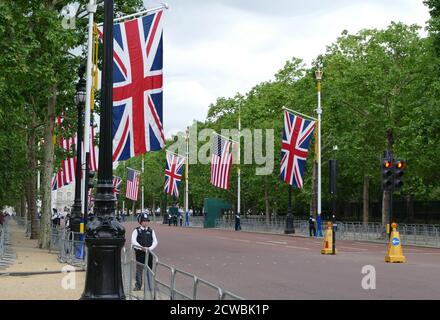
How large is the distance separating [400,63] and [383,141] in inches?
222

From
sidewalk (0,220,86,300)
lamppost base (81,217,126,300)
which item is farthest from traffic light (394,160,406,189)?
lamppost base (81,217,126,300)

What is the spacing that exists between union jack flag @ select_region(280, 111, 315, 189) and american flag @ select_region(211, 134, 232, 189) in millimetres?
11009

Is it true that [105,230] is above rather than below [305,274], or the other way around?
above

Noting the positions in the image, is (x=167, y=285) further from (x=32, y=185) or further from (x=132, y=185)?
(x=132, y=185)

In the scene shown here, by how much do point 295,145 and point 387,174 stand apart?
640 inches

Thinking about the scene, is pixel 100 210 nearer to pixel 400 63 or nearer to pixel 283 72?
pixel 400 63

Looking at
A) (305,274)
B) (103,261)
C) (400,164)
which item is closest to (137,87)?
(305,274)

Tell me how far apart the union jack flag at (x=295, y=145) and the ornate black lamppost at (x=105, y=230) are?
3000 cm

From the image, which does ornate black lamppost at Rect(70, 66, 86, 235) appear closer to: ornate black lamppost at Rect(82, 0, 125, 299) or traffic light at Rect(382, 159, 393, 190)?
traffic light at Rect(382, 159, 393, 190)

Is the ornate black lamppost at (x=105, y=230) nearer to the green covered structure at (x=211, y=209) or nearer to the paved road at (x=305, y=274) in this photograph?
the paved road at (x=305, y=274)

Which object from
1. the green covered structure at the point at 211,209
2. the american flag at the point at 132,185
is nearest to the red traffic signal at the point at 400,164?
the american flag at the point at 132,185

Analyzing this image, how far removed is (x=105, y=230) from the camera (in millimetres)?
10484

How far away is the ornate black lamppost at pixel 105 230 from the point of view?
10211mm
